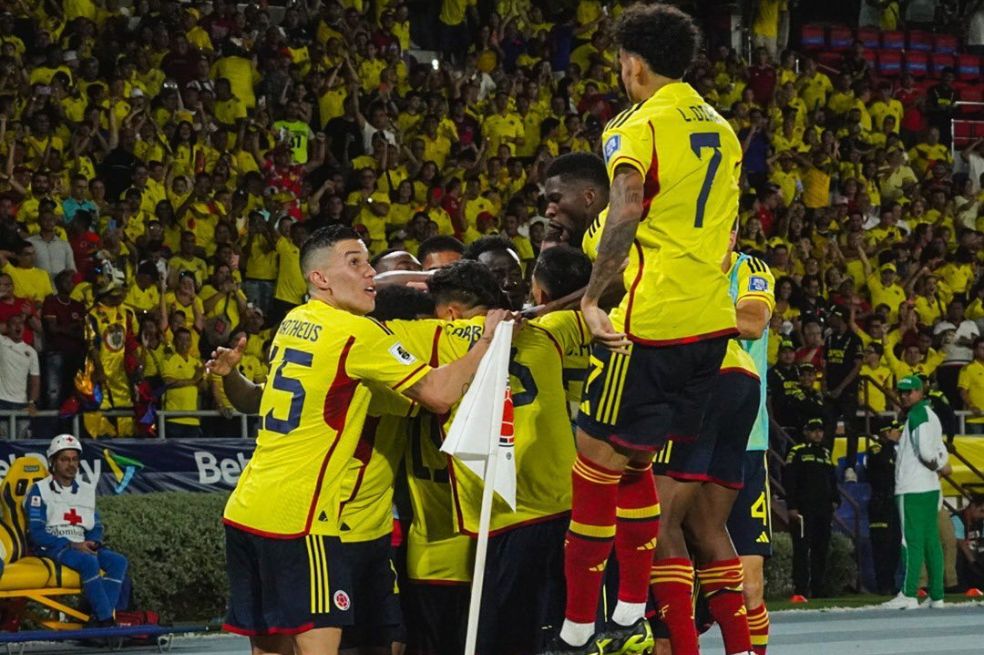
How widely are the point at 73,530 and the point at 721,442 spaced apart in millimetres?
7087

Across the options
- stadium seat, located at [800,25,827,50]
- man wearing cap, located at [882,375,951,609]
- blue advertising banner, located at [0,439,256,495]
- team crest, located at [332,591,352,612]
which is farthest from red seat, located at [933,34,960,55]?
team crest, located at [332,591,352,612]

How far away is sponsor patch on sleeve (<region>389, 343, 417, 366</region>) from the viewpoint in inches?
237

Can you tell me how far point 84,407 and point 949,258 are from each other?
1321 cm

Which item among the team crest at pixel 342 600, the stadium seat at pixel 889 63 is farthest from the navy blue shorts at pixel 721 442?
the stadium seat at pixel 889 63

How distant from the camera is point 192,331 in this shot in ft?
50.6

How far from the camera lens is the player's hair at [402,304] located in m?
6.81

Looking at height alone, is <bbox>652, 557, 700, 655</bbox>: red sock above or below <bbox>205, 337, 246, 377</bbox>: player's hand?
below

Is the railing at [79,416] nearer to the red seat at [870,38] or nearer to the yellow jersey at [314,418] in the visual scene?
the yellow jersey at [314,418]

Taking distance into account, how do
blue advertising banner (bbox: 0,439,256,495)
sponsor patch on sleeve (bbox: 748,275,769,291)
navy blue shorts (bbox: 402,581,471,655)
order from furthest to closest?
1. blue advertising banner (bbox: 0,439,256,495)
2. sponsor patch on sleeve (bbox: 748,275,769,291)
3. navy blue shorts (bbox: 402,581,471,655)

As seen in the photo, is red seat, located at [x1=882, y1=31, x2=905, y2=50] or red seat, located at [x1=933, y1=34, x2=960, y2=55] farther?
red seat, located at [x1=933, y1=34, x2=960, y2=55]

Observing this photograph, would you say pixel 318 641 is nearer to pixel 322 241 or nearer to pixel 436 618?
pixel 436 618

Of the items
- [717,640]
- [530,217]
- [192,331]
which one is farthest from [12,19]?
[717,640]

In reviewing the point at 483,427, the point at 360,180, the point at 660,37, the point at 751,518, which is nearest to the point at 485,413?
the point at 483,427

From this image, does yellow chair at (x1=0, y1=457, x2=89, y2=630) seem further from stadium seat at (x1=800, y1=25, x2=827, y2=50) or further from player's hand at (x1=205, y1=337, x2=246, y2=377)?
stadium seat at (x1=800, y1=25, x2=827, y2=50)
